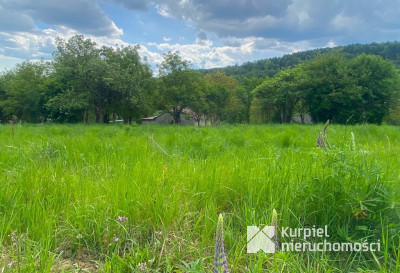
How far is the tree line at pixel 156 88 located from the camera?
29.1 meters

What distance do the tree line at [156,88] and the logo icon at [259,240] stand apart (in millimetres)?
27679

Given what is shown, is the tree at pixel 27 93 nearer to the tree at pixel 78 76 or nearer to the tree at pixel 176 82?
the tree at pixel 78 76

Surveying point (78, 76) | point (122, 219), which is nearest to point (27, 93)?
point (78, 76)

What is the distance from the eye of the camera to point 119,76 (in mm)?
28000

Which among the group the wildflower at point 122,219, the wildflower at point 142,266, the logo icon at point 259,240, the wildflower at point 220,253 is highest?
the wildflower at point 220,253

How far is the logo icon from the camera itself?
5.31ft

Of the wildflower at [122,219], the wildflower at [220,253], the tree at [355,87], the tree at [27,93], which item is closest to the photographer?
the wildflower at [220,253]

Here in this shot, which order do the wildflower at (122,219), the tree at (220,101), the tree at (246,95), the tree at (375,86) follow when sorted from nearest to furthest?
the wildflower at (122,219) < the tree at (375,86) < the tree at (220,101) < the tree at (246,95)

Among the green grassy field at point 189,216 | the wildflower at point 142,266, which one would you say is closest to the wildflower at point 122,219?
the green grassy field at point 189,216

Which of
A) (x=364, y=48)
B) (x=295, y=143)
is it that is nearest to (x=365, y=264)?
(x=295, y=143)

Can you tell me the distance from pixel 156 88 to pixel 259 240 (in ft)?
117

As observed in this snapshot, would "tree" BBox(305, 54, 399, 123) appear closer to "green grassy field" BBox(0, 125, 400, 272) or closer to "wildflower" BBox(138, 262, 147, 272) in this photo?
"green grassy field" BBox(0, 125, 400, 272)

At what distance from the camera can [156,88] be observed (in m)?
35.8

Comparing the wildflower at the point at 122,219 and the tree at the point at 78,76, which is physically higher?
the tree at the point at 78,76
